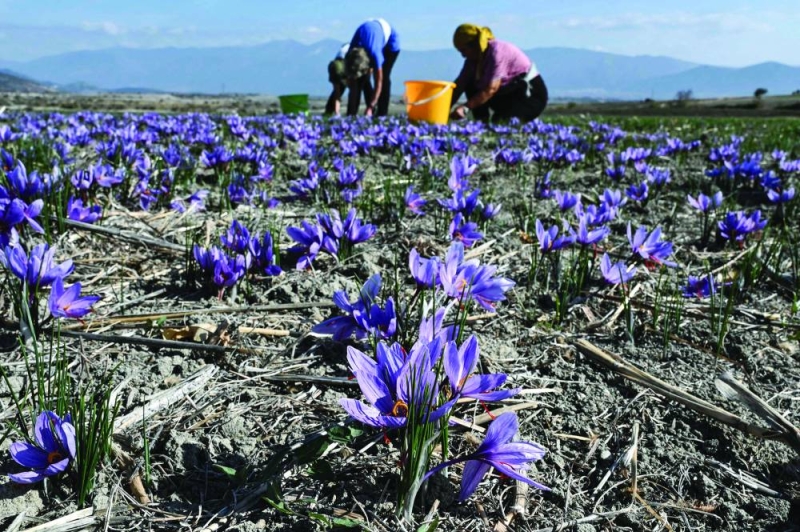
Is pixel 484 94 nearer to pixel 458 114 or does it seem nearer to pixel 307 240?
pixel 458 114

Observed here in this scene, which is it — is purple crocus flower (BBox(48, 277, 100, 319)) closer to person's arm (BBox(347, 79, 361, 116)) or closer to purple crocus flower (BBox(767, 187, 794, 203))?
purple crocus flower (BBox(767, 187, 794, 203))

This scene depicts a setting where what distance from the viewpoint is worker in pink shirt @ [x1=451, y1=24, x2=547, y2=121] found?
35.4 feet

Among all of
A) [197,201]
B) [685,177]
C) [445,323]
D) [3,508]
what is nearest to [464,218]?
[445,323]

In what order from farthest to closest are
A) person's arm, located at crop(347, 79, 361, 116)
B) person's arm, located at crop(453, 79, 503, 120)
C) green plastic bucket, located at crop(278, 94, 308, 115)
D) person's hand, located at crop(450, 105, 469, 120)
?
person's arm, located at crop(347, 79, 361, 116) < green plastic bucket, located at crop(278, 94, 308, 115) < person's hand, located at crop(450, 105, 469, 120) < person's arm, located at crop(453, 79, 503, 120)

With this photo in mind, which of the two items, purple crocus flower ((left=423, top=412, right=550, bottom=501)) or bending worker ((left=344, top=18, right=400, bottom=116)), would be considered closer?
purple crocus flower ((left=423, top=412, right=550, bottom=501))

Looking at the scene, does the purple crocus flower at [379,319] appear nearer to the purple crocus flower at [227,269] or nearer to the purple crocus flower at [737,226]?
the purple crocus flower at [227,269]

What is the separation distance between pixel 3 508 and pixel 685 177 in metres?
5.28

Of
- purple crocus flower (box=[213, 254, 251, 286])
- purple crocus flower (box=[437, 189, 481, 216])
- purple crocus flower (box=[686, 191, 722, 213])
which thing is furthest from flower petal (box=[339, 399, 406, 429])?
purple crocus flower (box=[686, 191, 722, 213])

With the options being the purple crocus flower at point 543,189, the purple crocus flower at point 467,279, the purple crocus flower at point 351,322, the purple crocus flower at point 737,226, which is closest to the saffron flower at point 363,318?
the purple crocus flower at point 351,322

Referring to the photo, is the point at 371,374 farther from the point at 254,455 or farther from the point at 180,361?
the point at 180,361

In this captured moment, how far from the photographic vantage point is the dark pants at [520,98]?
37.2 ft

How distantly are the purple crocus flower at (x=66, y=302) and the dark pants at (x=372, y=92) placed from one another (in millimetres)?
11671

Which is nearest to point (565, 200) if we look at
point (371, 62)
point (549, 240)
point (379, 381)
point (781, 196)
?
point (549, 240)

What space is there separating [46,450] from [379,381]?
2.10 feet
